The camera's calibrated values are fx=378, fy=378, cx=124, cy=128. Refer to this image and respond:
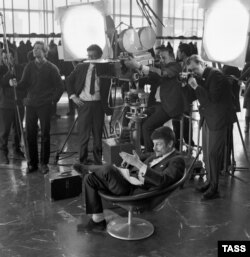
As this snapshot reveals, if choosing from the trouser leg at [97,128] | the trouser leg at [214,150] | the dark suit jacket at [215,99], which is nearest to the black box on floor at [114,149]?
the trouser leg at [97,128]

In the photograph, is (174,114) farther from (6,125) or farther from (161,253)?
(6,125)

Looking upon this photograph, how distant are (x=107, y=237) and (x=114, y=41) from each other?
95.2 inches

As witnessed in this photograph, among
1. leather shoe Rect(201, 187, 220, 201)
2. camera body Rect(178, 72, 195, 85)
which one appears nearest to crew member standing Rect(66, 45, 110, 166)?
camera body Rect(178, 72, 195, 85)

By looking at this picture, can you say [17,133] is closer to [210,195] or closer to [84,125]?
[84,125]

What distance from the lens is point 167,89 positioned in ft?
13.3

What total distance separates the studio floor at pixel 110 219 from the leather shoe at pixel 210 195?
7 centimetres

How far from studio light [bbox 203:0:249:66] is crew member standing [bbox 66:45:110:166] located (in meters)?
1.39

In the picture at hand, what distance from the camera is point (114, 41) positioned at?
14.5 ft

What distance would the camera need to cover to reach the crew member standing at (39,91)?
163 inches

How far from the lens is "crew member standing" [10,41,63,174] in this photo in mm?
4141

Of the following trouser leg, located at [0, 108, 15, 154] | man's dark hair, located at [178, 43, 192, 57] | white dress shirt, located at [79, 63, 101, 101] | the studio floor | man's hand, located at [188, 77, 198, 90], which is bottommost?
the studio floor

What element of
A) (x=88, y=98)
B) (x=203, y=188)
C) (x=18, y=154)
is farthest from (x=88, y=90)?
(x=203, y=188)

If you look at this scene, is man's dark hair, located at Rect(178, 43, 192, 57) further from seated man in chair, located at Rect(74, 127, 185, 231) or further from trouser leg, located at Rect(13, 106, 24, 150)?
seated man in chair, located at Rect(74, 127, 185, 231)

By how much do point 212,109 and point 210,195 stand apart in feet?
2.71
